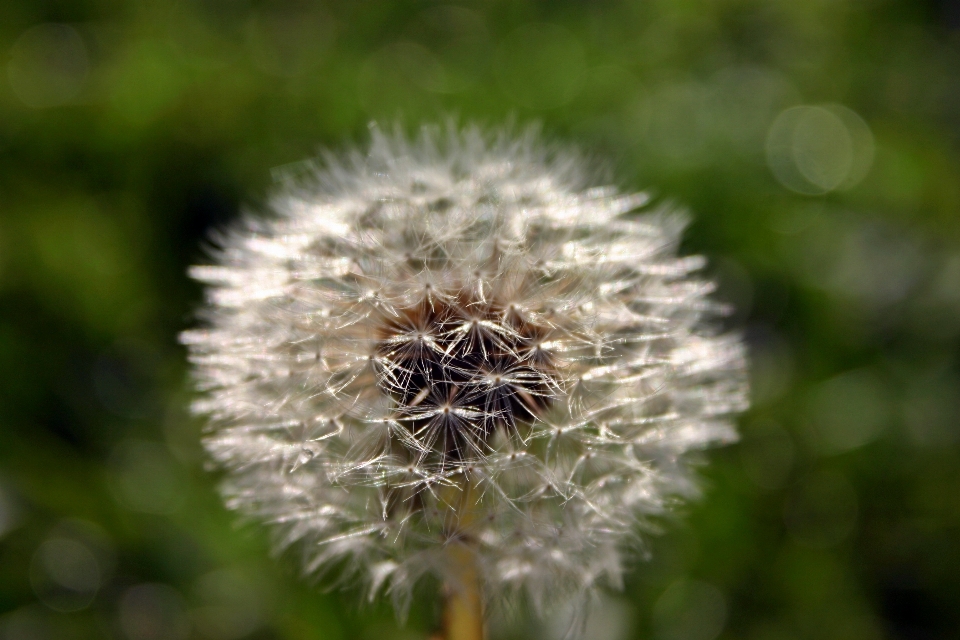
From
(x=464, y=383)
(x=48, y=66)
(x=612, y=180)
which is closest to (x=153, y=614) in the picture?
(x=464, y=383)

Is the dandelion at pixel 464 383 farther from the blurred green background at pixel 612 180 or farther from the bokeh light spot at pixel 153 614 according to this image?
the bokeh light spot at pixel 153 614

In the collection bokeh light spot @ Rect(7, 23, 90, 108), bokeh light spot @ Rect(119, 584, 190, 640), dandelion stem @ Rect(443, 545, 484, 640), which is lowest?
dandelion stem @ Rect(443, 545, 484, 640)

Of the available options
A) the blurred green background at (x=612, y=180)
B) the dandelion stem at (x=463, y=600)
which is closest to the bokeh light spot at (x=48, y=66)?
the blurred green background at (x=612, y=180)

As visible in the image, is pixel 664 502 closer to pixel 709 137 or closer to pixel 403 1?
pixel 709 137

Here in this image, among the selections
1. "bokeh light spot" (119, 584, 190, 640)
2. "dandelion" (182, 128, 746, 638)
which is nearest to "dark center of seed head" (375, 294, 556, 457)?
"dandelion" (182, 128, 746, 638)

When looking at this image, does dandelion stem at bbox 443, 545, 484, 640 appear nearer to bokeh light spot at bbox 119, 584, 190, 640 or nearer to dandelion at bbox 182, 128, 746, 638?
dandelion at bbox 182, 128, 746, 638

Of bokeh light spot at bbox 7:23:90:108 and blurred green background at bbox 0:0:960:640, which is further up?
bokeh light spot at bbox 7:23:90:108

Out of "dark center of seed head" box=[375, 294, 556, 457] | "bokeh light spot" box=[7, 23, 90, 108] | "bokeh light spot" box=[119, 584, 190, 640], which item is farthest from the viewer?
"bokeh light spot" box=[7, 23, 90, 108]

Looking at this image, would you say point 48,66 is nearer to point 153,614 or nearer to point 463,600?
point 153,614
